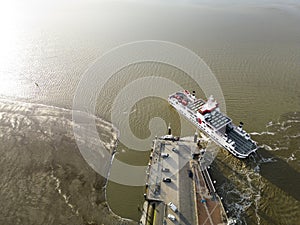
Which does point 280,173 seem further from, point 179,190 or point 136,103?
point 136,103

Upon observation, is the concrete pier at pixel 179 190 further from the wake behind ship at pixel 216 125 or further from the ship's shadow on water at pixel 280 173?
the ship's shadow on water at pixel 280 173

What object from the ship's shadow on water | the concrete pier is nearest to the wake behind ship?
the ship's shadow on water

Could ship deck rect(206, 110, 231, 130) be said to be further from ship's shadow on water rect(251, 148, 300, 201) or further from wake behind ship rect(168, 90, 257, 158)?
ship's shadow on water rect(251, 148, 300, 201)

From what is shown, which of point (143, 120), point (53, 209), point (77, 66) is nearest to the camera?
point (53, 209)

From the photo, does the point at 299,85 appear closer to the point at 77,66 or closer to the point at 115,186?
the point at 115,186

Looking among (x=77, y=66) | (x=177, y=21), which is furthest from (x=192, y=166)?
Result: (x=177, y=21)

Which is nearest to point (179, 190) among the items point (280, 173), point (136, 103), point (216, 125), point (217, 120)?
point (216, 125)
